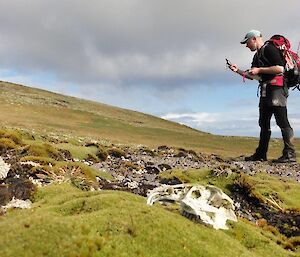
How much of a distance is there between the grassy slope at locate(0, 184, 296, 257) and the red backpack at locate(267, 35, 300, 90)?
1594 cm

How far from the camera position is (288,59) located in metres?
24.1

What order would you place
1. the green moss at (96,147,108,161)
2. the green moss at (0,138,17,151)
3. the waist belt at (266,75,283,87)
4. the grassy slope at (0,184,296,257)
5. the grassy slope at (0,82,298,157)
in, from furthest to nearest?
the grassy slope at (0,82,298,157)
the green moss at (96,147,108,161)
the waist belt at (266,75,283,87)
the green moss at (0,138,17,151)
the grassy slope at (0,184,296,257)

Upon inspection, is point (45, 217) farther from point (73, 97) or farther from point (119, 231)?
point (73, 97)

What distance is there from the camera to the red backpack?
2396 centimetres

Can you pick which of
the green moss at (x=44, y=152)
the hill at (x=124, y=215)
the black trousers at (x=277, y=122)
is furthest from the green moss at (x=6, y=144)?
the black trousers at (x=277, y=122)

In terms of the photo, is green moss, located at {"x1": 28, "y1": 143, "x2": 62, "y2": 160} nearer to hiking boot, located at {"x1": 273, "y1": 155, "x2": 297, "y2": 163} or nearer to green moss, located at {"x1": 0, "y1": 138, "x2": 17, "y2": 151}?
green moss, located at {"x1": 0, "y1": 138, "x2": 17, "y2": 151}

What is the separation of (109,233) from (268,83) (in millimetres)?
18266

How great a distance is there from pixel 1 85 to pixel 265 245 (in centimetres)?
15461

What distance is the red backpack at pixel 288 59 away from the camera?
2396 cm

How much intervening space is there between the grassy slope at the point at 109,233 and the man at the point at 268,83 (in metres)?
15.0

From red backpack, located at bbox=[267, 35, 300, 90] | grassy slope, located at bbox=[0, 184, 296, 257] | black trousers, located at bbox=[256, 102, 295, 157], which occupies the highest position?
red backpack, located at bbox=[267, 35, 300, 90]

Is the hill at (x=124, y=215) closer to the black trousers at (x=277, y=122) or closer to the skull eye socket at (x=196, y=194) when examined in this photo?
the skull eye socket at (x=196, y=194)

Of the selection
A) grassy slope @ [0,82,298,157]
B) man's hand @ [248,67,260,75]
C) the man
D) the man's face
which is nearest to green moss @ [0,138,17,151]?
the man

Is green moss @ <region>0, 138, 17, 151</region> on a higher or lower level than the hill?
higher
